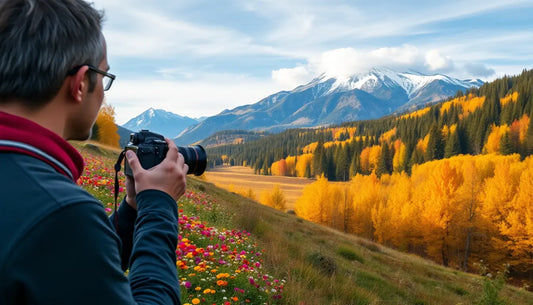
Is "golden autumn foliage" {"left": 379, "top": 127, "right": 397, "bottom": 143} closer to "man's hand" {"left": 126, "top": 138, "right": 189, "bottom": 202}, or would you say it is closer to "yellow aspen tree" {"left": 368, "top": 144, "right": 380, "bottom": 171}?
"yellow aspen tree" {"left": 368, "top": 144, "right": 380, "bottom": 171}

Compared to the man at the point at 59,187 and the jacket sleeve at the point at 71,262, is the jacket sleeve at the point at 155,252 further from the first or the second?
the jacket sleeve at the point at 71,262

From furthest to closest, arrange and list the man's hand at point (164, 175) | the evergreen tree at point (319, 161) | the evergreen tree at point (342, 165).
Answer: the evergreen tree at point (319, 161), the evergreen tree at point (342, 165), the man's hand at point (164, 175)

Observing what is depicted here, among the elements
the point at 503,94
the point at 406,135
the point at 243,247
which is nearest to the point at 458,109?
the point at 503,94

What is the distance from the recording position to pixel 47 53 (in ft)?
3.80

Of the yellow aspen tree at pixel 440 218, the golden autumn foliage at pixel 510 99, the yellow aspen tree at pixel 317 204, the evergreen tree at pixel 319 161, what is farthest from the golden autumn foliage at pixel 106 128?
the golden autumn foliage at pixel 510 99

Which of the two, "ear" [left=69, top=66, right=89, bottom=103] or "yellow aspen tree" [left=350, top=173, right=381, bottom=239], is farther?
"yellow aspen tree" [left=350, top=173, right=381, bottom=239]

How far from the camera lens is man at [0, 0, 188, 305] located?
3.01 ft

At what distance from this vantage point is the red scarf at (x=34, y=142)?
1.03 meters

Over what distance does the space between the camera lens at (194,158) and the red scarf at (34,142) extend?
1.02m

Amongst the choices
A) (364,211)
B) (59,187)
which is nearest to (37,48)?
(59,187)

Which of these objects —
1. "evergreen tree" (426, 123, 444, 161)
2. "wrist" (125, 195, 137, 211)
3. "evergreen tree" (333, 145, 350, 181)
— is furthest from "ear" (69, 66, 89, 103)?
"evergreen tree" (333, 145, 350, 181)

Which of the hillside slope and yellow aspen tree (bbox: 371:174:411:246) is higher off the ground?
the hillside slope

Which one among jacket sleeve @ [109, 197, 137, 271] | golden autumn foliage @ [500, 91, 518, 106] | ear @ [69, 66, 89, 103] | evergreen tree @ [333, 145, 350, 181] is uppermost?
golden autumn foliage @ [500, 91, 518, 106]

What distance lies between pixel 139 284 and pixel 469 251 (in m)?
53.8
